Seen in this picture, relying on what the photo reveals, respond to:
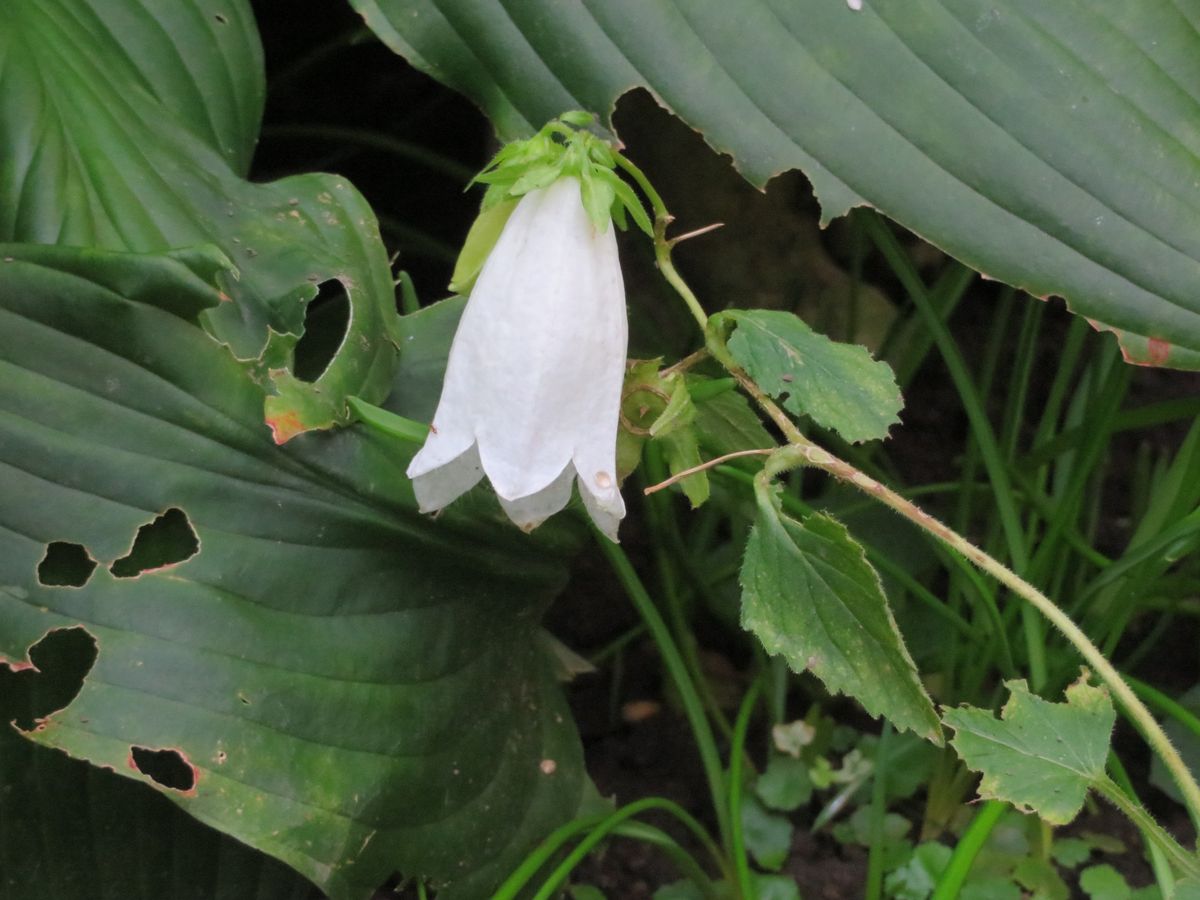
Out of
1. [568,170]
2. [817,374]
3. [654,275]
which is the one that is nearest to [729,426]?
[817,374]

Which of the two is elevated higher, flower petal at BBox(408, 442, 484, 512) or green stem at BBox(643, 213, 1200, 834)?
green stem at BBox(643, 213, 1200, 834)

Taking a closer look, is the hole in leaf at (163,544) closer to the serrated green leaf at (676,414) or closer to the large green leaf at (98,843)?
the large green leaf at (98,843)

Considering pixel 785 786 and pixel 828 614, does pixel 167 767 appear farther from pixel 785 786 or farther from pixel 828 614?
pixel 785 786

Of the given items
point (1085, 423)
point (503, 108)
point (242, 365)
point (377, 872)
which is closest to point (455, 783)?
point (377, 872)

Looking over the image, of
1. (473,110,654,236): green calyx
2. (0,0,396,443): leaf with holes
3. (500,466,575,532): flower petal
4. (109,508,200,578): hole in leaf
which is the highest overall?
(473,110,654,236): green calyx

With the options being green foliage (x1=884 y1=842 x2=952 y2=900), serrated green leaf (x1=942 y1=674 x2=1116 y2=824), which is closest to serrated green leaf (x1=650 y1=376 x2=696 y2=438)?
serrated green leaf (x1=942 y1=674 x2=1116 y2=824)

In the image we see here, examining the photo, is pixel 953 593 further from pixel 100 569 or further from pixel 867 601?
pixel 100 569

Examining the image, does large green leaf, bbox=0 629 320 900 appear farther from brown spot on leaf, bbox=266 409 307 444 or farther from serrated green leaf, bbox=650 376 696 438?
serrated green leaf, bbox=650 376 696 438
